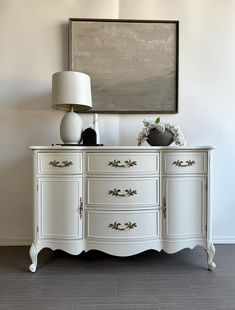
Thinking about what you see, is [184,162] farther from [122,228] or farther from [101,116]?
[101,116]

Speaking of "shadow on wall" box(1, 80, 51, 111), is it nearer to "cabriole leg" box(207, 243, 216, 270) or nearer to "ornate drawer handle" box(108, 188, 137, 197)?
"ornate drawer handle" box(108, 188, 137, 197)

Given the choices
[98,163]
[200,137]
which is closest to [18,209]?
[98,163]

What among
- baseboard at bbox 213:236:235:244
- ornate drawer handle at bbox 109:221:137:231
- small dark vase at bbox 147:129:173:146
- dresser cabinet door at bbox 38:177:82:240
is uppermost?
small dark vase at bbox 147:129:173:146

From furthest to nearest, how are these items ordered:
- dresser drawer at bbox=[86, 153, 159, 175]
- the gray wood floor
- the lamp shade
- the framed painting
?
the framed painting, the lamp shade, dresser drawer at bbox=[86, 153, 159, 175], the gray wood floor

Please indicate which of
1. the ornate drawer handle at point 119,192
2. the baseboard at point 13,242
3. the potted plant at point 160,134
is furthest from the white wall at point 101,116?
the ornate drawer handle at point 119,192

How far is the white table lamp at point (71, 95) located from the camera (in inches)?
75.7

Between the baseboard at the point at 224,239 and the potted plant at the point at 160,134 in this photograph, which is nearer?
the potted plant at the point at 160,134

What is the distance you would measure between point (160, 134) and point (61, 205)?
34.2 inches

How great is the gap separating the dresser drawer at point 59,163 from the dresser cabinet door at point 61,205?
0.05 metres

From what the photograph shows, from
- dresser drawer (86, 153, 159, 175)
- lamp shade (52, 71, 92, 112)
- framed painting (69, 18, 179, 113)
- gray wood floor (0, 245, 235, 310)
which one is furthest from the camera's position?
framed painting (69, 18, 179, 113)

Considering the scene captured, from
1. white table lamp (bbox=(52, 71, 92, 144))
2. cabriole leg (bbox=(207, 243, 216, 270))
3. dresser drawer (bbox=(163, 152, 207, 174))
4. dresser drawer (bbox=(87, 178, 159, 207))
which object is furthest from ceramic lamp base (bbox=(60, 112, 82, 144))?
cabriole leg (bbox=(207, 243, 216, 270))

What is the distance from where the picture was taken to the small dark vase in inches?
77.0

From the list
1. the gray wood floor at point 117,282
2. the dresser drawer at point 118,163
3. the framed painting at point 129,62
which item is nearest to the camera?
the gray wood floor at point 117,282

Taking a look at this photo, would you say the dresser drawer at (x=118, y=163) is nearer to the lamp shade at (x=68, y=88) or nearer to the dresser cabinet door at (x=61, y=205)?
the dresser cabinet door at (x=61, y=205)
